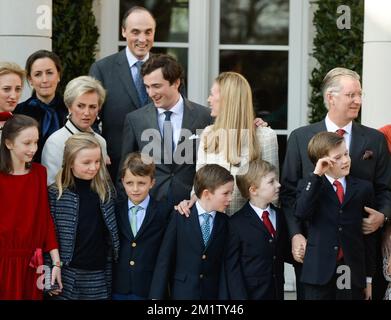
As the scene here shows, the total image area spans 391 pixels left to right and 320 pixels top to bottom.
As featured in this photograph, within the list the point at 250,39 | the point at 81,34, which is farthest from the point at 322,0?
the point at 81,34

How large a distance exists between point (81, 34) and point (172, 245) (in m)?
3.20

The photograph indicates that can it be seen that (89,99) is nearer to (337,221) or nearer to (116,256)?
(116,256)

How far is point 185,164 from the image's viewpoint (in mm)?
6941

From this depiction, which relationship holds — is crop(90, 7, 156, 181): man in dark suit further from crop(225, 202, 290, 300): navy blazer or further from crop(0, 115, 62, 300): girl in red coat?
crop(225, 202, 290, 300): navy blazer

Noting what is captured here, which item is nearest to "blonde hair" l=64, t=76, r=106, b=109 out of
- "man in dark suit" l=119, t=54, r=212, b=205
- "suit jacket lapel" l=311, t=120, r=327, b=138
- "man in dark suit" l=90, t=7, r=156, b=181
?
"man in dark suit" l=119, t=54, r=212, b=205

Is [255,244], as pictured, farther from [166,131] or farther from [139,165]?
[166,131]

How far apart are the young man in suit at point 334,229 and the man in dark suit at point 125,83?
4.60 feet

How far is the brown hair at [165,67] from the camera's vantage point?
6.88 metres

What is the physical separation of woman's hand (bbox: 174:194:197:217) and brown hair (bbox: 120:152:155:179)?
230 mm

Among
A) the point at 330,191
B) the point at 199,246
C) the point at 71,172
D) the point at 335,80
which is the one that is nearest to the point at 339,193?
the point at 330,191

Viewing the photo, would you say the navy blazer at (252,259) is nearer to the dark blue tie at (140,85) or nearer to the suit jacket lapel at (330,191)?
the suit jacket lapel at (330,191)

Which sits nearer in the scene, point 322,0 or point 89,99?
point 89,99
